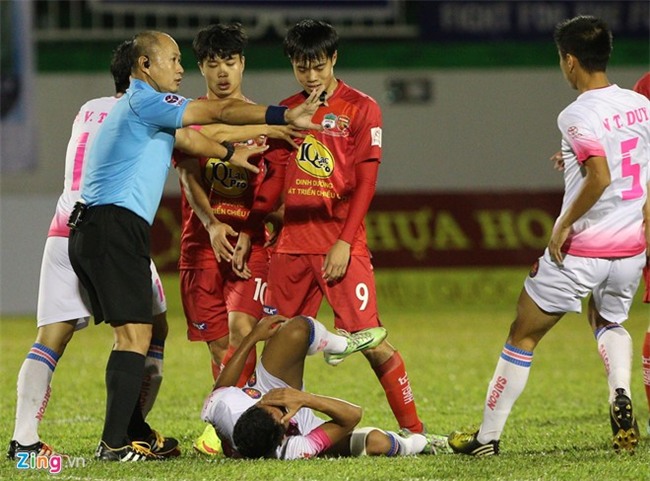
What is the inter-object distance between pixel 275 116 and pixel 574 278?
165cm

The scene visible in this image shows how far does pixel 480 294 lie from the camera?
52.5 feet

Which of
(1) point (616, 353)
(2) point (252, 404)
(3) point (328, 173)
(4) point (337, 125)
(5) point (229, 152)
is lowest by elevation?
(2) point (252, 404)

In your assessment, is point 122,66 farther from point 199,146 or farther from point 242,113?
point 242,113

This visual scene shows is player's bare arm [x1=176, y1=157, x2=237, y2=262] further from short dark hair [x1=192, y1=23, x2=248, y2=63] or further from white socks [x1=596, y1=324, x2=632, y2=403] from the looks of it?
white socks [x1=596, y1=324, x2=632, y2=403]

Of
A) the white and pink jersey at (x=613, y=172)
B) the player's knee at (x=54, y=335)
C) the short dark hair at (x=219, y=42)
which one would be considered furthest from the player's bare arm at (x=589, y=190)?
the player's knee at (x=54, y=335)

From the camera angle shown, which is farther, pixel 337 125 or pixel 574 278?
pixel 337 125

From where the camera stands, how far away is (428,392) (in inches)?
371

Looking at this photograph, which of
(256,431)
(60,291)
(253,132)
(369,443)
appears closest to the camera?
(256,431)

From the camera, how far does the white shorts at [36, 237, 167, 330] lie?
662 centimetres

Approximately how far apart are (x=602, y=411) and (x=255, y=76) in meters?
10.4

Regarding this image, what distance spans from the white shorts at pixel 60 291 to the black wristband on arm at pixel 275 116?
41.2 inches

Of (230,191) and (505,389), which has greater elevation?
(230,191)

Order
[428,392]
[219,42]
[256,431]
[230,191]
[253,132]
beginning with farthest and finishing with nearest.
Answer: [428,392] < [230,191] < [219,42] < [253,132] < [256,431]

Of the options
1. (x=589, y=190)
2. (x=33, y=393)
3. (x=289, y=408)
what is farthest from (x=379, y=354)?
(x=33, y=393)
